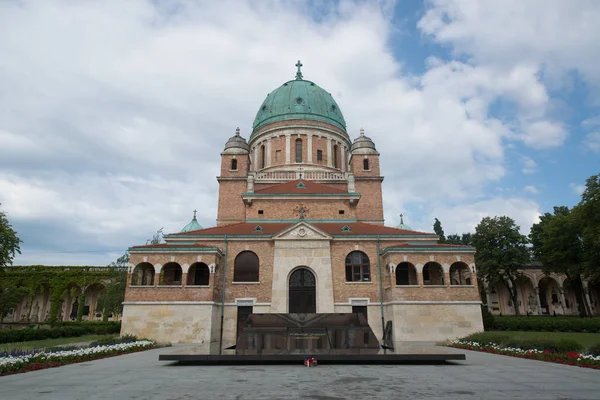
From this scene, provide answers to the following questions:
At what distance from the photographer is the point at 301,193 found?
3325 cm

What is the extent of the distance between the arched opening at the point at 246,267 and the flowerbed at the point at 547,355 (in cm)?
1472

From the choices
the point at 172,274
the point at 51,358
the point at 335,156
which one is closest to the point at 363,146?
the point at 335,156

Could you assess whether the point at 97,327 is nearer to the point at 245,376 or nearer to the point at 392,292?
the point at 392,292

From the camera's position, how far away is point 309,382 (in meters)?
8.59

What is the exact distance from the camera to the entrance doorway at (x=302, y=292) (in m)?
26.9

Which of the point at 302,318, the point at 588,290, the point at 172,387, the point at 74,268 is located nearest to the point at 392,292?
the point at 302,318

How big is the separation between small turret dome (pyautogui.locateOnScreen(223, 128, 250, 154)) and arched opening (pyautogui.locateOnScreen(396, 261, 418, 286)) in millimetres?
21162

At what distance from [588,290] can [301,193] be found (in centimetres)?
4584

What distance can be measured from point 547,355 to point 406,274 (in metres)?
14.2

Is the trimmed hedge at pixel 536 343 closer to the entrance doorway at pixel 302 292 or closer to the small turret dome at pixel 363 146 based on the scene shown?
the entrance doorway at pixel 302 292

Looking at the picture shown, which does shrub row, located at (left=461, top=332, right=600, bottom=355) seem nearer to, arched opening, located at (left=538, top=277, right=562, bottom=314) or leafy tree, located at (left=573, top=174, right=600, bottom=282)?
leafy tree, located at (left=573, top=174, right=600, bottom=282)

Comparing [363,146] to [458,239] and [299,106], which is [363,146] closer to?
[299,106]

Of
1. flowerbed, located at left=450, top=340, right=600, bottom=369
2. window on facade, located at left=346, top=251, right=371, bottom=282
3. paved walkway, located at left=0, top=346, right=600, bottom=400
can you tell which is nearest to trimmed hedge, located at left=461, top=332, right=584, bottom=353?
flowerbed, located at left=450, top=340, right=600, bottom=369

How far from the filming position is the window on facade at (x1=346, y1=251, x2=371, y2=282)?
27.7 metres
